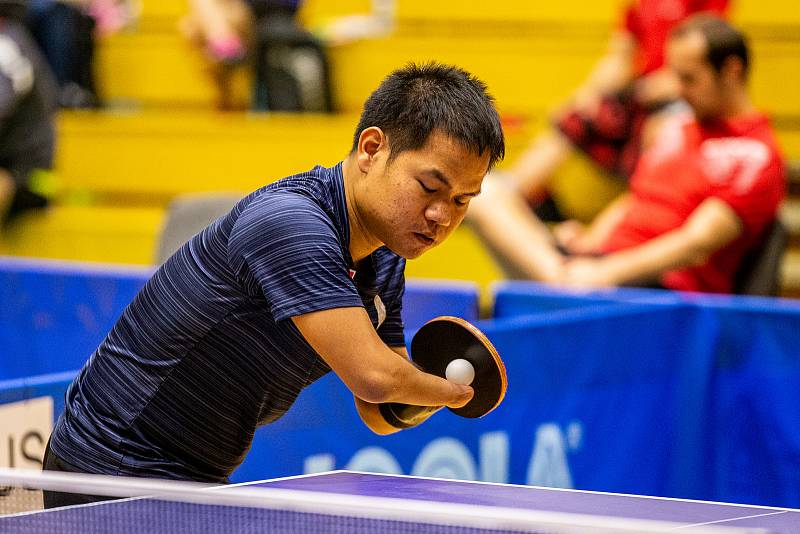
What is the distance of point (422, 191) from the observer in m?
1.91

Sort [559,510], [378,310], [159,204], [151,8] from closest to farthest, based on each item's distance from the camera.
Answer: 1. [559,510]
2. [378,310]
3. [159,204]
4. [151,8]

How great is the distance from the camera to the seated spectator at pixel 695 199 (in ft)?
14.9

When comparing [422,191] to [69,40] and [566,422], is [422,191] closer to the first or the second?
[566,422]

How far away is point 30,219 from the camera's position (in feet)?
19.8

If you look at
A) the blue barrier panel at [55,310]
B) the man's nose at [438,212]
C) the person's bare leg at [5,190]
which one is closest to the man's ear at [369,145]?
the man's nose at [438,212]

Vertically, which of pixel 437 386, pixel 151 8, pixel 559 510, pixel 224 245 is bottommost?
pixel 559 510

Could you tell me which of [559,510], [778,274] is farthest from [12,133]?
[559,510]

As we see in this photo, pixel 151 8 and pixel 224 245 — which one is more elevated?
pixel 151 8

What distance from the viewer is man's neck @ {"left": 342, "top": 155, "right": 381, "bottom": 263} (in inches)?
79.0

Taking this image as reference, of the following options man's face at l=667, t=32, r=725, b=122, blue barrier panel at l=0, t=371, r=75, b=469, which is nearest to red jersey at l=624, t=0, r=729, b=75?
man's face at l=667, t=32, r=725, b=122

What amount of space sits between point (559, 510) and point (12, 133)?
4.67 meters

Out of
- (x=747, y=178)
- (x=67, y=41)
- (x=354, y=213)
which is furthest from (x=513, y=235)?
(x=67, y=41)

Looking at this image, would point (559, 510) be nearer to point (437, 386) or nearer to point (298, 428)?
point (437, 386)

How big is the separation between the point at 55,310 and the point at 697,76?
236cm
